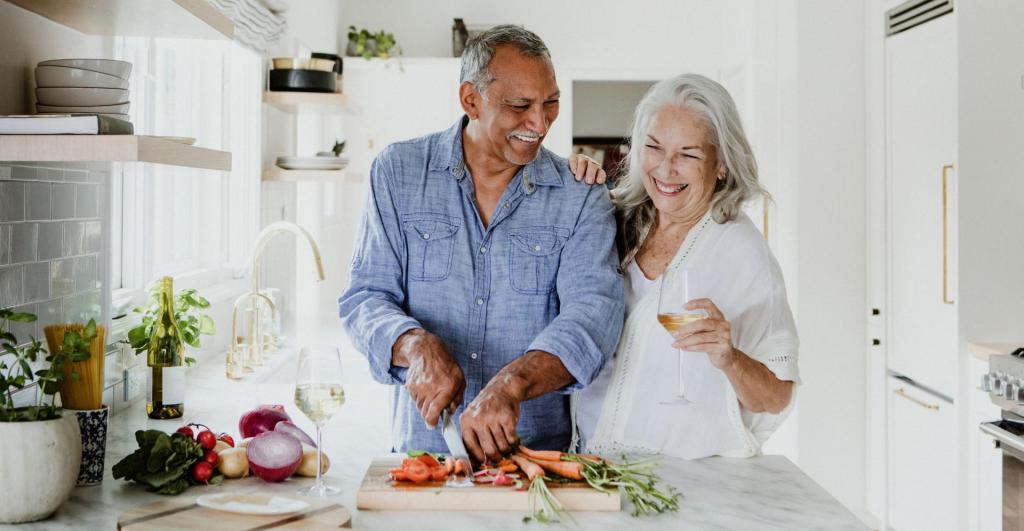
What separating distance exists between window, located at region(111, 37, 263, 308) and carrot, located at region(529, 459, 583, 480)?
1617 millimetres

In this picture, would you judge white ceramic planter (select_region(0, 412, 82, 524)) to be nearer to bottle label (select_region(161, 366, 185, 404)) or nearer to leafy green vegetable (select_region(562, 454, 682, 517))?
leafy green vegetable (select_region(562, 454, 682, 517))

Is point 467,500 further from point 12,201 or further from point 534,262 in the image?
point 12,201

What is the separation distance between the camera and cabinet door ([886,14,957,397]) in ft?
11.6

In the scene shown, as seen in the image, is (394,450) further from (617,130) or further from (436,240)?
(617,130)

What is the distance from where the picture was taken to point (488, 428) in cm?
162

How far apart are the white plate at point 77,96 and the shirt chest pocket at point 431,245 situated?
0.61 metres

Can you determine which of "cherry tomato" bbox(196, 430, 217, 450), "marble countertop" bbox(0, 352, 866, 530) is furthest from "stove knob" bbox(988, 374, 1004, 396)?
"cherry tomato" bbox(196, 430, 217, 450)

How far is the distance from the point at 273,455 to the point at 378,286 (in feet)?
1.66

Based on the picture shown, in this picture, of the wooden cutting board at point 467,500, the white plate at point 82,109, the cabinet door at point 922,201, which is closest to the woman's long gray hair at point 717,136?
the wooden cutting board at point 467,500

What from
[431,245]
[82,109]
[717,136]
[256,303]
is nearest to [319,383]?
[431,245]

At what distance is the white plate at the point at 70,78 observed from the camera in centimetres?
175

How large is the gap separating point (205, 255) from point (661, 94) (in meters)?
2.34

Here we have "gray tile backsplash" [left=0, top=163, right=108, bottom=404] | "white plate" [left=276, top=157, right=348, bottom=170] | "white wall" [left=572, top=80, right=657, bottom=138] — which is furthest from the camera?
"white wall" [left=572, top=80, right=657, bottom=138]

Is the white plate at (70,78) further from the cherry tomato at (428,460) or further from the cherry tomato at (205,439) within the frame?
the cherry tomato at (428,460)
